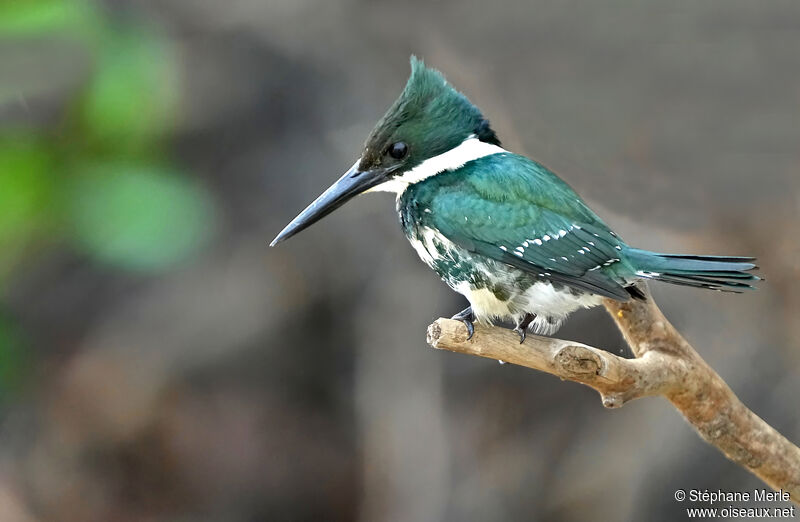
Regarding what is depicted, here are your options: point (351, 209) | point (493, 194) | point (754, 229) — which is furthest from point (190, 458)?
point (754, 229)

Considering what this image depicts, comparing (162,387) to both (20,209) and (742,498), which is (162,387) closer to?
(20,209)

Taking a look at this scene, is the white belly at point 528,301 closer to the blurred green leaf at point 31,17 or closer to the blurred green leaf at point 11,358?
the blurred green leaf at point 31,17

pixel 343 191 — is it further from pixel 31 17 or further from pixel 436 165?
pixel 31 17

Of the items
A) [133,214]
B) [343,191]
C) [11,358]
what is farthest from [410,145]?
[11,358]

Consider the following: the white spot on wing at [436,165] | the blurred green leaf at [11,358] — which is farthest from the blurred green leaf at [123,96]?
the white spot on wing at [436,165]

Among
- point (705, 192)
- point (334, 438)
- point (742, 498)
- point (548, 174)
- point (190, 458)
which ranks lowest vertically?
point (190, 458)
